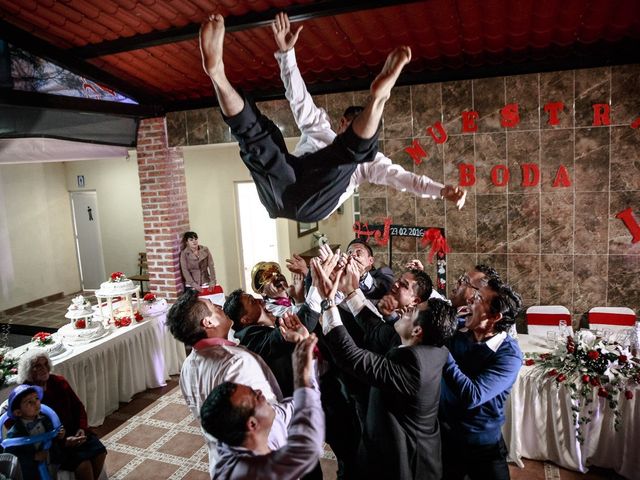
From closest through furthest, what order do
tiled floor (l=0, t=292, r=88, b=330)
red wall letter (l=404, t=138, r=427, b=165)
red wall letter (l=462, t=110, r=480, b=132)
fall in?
red wall letter (l=462, t=110, r=480, b=132), red wall letter (l=404, t=138, r=427, b=165), tiled floor (l=0, t=292, r=88, b=330)

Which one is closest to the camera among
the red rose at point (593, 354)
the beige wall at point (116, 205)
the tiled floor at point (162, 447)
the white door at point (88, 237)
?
the red rose at point (593, 354)

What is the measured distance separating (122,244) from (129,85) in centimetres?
537

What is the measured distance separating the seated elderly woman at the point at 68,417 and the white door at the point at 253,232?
5.32 m

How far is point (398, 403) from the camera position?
2.27 meters

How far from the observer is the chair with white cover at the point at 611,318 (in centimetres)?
470

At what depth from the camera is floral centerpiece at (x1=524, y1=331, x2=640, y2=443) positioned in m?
3.50

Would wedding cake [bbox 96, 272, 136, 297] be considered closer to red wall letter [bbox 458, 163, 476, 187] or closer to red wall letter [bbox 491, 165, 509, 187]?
red wall letter [bbox 458, 163, 476, 187]

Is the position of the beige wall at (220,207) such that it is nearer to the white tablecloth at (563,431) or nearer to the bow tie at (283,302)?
the bow tie at (283,302)

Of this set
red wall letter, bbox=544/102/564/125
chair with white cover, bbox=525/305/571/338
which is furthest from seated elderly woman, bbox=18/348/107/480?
red wall letter, bbox=544/102/564/125

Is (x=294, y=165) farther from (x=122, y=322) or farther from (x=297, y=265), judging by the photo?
(x=122, y=322)

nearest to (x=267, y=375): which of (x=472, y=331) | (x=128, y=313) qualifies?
(x=472, y=331)

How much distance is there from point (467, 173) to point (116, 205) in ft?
24.8

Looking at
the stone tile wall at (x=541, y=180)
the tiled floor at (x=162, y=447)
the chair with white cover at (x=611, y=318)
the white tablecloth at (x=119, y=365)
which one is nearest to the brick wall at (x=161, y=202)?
the white tablecloth at (x=119, y=365)

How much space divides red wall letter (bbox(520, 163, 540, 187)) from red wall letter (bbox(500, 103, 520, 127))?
432 mm
